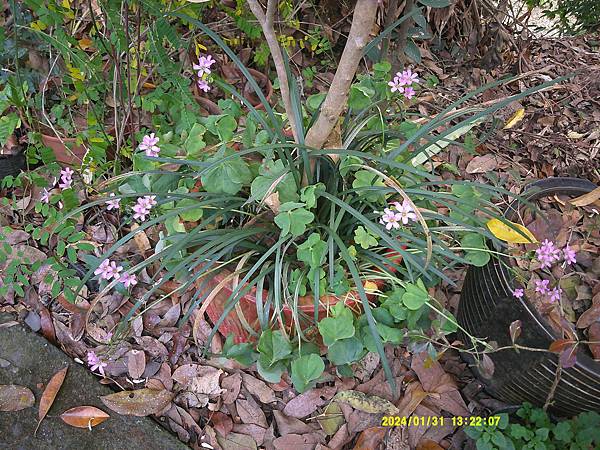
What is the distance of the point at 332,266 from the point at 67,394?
90 centimetres

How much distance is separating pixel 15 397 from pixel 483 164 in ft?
5.89

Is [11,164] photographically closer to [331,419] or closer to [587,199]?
[331,419]

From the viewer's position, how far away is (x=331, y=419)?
1.54 meters

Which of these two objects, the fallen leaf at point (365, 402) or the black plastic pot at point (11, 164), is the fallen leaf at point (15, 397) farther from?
the fallen leaf at point (365, 402)

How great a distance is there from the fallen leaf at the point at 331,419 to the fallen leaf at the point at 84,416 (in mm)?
611

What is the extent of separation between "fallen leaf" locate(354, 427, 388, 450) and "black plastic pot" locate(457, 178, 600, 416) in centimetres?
33

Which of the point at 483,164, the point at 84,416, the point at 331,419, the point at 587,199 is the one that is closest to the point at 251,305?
the point at 331,419

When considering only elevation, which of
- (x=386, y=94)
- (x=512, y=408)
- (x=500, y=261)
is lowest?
(x=512, y=408)

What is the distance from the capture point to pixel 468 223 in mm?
1390

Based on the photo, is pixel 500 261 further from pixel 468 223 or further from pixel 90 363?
pixel 90 363

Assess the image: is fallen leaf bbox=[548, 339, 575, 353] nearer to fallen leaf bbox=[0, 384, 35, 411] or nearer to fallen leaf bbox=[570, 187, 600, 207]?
fallen leaf bbox=[570, 187, 600, 207]

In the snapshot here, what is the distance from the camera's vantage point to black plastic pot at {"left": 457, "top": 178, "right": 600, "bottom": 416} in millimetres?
1267

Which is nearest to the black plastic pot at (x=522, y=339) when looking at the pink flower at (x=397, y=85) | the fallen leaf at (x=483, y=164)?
the pink flower at (x=397, y=85)

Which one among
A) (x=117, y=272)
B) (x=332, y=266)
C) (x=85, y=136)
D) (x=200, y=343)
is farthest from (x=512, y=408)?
(x=85, y=136)
